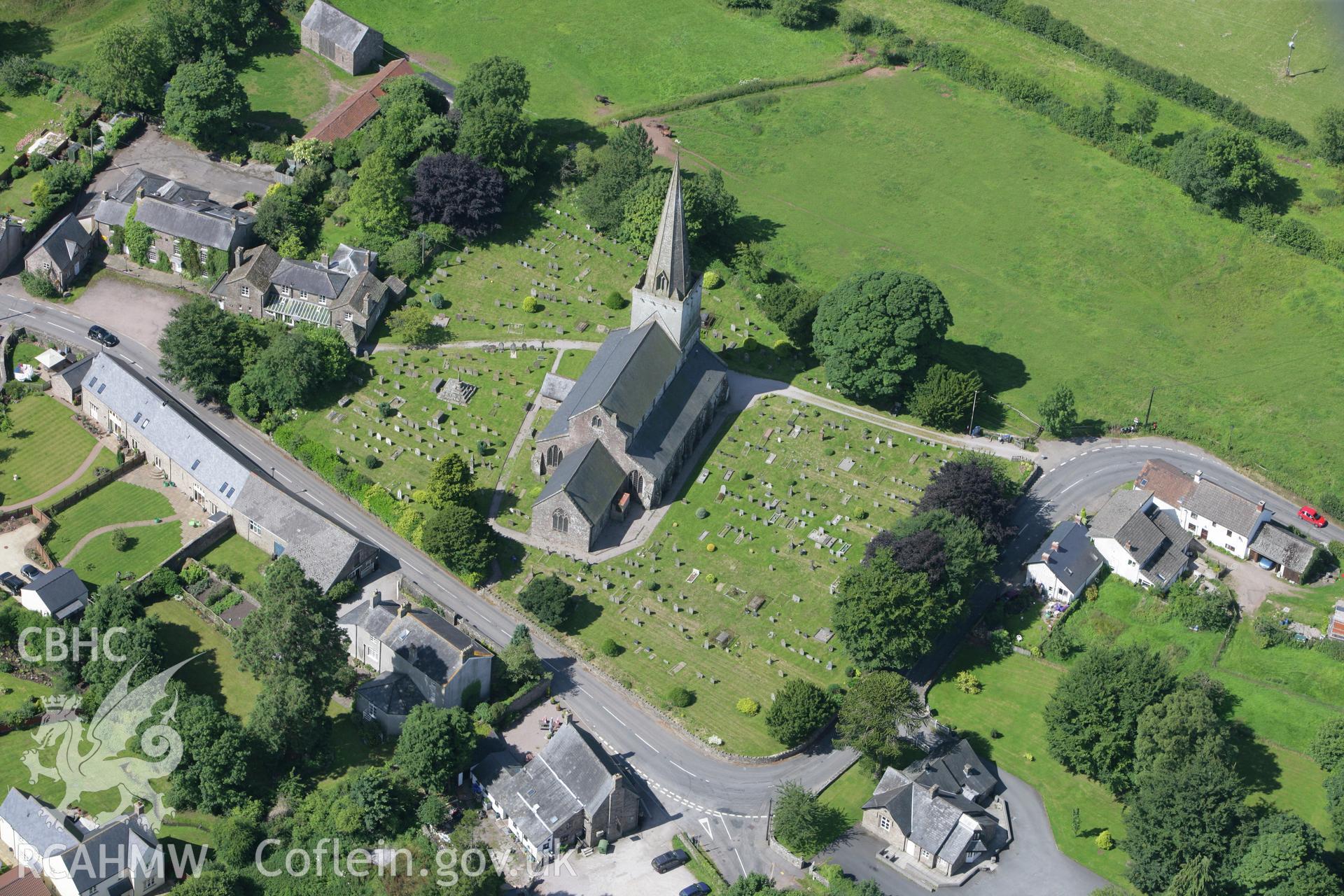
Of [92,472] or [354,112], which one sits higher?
[354,112]

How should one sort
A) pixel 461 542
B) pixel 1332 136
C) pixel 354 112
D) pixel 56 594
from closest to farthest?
pixel 56 594 < pixel 461 542 < pixel 354 112 < pixel 1332 136

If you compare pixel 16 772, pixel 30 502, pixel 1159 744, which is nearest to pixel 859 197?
pixel 1159 744

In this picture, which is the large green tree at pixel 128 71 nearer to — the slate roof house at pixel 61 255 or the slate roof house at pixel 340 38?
the slate roof house at pixel 340 38

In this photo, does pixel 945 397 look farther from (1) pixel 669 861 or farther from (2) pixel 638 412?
(1) pixel 669 861

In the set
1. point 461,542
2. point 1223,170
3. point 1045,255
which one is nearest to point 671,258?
point 461,542

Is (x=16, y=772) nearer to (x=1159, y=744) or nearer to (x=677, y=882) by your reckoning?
(x=677, y=882)

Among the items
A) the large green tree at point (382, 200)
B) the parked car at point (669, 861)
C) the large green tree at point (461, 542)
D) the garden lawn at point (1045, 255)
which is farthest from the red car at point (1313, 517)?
the large green tree at point (382, 200)
